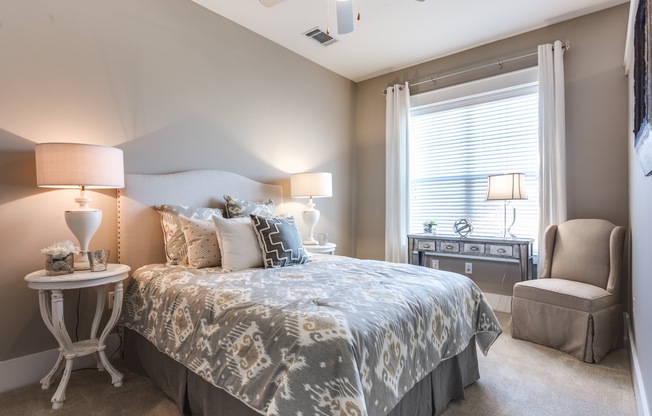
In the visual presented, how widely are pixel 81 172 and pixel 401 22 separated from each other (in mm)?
2935

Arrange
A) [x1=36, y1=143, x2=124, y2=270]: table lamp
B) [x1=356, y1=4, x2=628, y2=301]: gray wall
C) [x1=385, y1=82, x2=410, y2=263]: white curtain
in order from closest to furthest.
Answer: [x1=36, y1=143, x2=124, y2=270]: table lamp, [x1=356, y1=4, x2=628, y2=301]: gray wall, [x1=385, y1=82, x2=410, y2=263]: white curtain

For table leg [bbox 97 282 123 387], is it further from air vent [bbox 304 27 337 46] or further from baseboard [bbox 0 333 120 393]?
air vent [bbox 304 27 337 46]

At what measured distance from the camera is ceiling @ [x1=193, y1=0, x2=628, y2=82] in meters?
3.03

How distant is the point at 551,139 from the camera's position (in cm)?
326

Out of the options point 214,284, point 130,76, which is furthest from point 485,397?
point 130,76

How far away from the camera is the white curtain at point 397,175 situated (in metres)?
4.29

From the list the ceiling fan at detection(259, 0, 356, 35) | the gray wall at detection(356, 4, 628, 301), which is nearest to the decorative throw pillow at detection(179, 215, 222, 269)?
the ceiling fan at detection(259, 0, 356, 35)

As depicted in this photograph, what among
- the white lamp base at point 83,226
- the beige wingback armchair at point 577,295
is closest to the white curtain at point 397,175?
the beige wingback armchair at point 577,295

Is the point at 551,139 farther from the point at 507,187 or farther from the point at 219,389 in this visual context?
the point at 219,389

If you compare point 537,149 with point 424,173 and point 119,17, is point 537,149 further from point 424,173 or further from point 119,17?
point 119,17

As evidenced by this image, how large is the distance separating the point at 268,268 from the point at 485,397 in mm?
1499

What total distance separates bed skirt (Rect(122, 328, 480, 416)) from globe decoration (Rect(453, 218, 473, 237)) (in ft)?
5.95

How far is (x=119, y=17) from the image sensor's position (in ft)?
8.38

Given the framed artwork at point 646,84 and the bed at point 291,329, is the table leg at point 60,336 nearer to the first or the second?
the bed at point 291,329
